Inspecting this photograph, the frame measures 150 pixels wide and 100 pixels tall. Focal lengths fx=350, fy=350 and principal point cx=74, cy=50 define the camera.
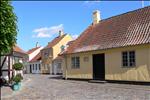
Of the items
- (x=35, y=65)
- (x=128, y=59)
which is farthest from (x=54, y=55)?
(x=128, y=59)

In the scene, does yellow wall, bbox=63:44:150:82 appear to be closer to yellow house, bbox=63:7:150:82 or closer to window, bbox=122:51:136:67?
yellow house, bbox=63:7:150:82

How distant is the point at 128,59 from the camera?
26.9 m

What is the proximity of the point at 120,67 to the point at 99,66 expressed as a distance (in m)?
3.51

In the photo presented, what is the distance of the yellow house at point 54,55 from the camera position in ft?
196

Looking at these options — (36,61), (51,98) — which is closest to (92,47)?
(51,98)

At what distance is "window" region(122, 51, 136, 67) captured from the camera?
87.1 feet

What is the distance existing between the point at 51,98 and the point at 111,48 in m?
11.3

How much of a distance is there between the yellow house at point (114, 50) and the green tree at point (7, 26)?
866 cm

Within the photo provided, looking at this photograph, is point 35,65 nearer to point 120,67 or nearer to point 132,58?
point 120,67

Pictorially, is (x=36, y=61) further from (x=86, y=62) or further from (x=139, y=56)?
(x=139, y=56)

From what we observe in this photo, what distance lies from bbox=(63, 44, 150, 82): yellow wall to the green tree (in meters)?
8.76

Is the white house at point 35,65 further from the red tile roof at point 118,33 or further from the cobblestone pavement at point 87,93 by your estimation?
the cobblestone pavement at point 87,93

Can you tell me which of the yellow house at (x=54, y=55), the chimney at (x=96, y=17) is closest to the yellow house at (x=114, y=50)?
the chimney at (x=96, y=17)

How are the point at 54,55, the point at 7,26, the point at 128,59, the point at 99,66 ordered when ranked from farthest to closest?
the point at 54,55, the point at 99,66, the point at 128,59, the point at 7,26
